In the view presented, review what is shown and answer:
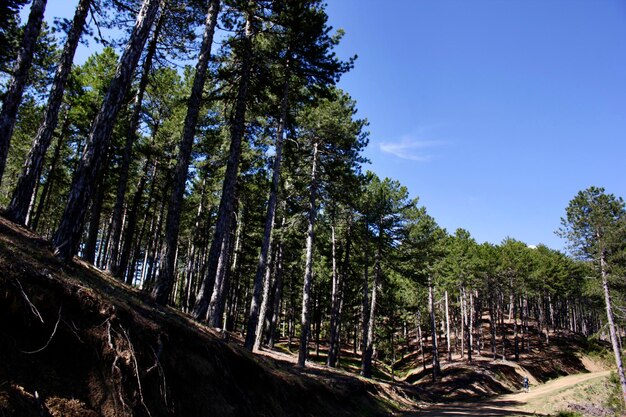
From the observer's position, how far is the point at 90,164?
8.20 meters

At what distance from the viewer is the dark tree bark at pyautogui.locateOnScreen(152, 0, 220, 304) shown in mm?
11172

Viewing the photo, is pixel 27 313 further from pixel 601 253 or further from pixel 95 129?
pixel 601 253

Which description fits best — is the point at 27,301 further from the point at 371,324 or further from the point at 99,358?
the point at 371,324

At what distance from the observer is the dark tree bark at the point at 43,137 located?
388 inches

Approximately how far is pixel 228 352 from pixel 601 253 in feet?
111

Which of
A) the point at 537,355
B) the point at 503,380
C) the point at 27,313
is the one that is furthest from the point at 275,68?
the point at 537,355

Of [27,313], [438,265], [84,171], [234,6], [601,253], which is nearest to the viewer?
[27,313]

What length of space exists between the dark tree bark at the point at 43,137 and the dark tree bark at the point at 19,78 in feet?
2.30

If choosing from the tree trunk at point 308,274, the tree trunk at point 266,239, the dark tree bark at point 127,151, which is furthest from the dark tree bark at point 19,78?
the tree trunk at point 308,274

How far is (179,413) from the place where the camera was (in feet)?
20.5

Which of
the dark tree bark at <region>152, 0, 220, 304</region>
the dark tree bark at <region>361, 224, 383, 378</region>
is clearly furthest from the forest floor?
the dark tree bark at <region>361, 224, 383, 378</region>

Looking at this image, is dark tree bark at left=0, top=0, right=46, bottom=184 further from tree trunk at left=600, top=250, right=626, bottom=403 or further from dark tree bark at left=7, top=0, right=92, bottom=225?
tree trunk at left=600, top=250, right=626, bottom=403

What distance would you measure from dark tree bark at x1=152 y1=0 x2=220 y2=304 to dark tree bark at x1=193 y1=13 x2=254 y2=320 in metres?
2.06

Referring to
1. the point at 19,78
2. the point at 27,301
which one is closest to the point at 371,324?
the point at 19,78
